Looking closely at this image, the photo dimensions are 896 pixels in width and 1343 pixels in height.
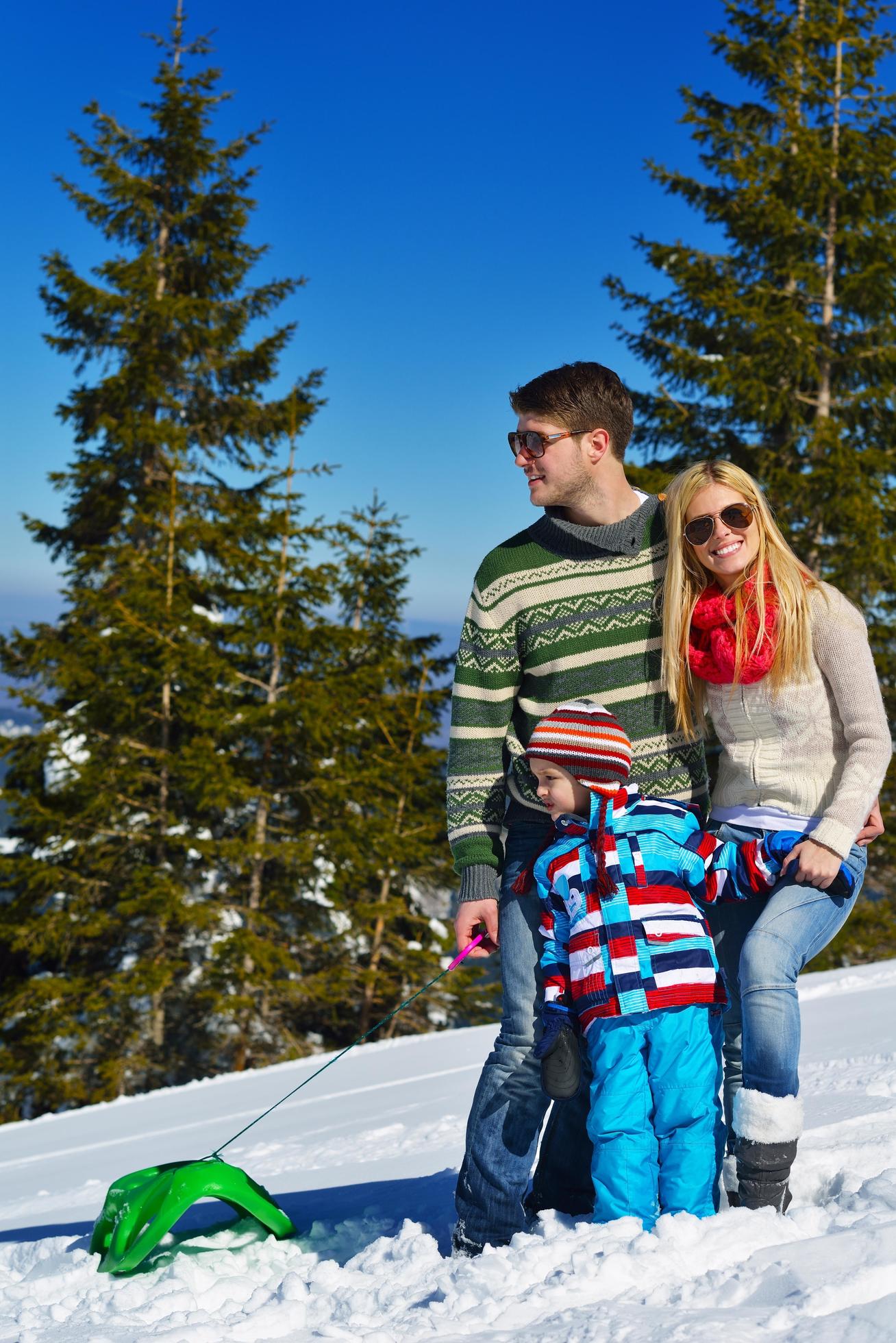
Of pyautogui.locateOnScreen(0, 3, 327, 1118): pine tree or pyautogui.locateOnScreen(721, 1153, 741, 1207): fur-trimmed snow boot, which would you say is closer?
pyautogui.locateOnScreen(721, 1153, 741, 1207): fur-trimmed snow boot

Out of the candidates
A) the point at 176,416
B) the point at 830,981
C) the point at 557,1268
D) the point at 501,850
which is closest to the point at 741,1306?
the point at 557,1268

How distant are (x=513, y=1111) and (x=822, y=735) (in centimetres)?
107

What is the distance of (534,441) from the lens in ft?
8.62

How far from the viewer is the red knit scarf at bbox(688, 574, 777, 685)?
2459 millimetres

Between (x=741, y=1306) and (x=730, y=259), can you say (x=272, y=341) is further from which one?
(x=741, y=1306)

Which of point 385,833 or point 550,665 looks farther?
point 385,833

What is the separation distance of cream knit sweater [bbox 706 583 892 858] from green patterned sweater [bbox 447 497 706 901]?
0.16m

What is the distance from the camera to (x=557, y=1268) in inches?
84.0

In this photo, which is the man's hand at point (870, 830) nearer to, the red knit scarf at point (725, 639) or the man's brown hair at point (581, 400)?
the red knit scarf at point (725, 639)

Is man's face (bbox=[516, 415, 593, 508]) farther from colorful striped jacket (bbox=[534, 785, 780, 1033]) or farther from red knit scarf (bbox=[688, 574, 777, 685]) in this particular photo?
colorful striped jacket (bbox=[534, 785, 780, 1033])

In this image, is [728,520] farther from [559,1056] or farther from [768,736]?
[559,1056]

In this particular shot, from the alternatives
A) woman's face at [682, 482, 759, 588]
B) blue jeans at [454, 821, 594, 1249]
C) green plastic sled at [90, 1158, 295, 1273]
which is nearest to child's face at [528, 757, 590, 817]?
blue jeans at [454, 821, 594, 1249]

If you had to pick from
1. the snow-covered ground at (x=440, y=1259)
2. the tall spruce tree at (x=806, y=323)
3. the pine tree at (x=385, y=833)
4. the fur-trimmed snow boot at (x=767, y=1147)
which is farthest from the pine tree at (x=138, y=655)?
the fur-trimmed snow boot at (x=767, y=1147)

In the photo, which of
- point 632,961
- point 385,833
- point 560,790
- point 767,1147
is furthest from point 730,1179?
point 385,833
